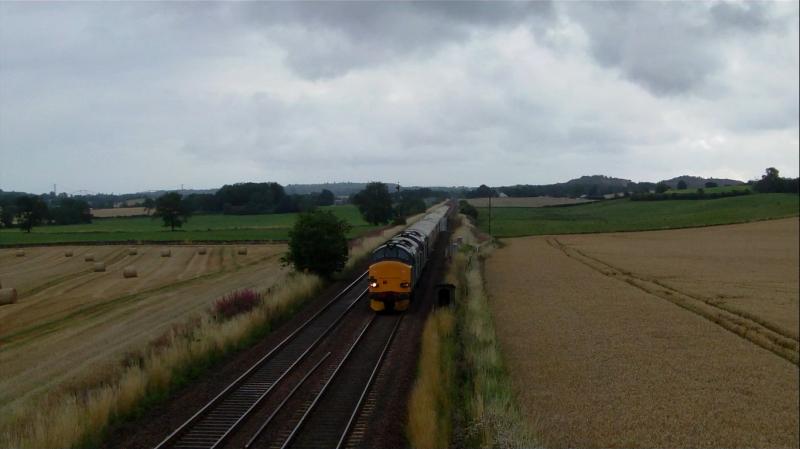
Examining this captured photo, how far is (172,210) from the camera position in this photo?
53.3 meters

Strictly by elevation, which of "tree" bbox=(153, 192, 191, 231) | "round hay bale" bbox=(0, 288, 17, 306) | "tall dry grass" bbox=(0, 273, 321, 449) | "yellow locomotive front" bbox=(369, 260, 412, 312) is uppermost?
"tree" bbox=(153, 192, 191, 231)

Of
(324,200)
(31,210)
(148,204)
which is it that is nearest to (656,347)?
(31,210)

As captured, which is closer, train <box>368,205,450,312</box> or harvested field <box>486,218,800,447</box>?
harvested field <box>486,218,800,447</box>

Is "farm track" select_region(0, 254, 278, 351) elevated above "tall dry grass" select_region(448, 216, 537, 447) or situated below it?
above

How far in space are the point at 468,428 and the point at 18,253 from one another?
46.4 ft

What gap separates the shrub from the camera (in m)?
23.2

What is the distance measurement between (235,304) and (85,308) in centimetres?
552

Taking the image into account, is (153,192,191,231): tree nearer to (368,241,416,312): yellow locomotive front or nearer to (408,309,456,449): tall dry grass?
(368,241,416,312): yellow locomotive front

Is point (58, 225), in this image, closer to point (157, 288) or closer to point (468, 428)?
point (157, 288)

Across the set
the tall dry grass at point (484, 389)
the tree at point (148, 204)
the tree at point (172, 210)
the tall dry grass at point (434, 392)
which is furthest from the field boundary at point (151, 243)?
the tall dry grass at point (484, 389)

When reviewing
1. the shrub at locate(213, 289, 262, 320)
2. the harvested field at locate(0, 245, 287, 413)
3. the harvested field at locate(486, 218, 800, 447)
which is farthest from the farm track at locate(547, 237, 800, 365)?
the harvested field at locate(0, 245, 287, 413)

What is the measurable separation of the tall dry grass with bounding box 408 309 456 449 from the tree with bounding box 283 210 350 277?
12.3 meters

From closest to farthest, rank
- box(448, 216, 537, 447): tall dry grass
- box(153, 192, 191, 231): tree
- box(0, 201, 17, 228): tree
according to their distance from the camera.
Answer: box(448, 216, 537, 447): tall dry grass → box(0, 201, 17, 228): tree → box(153, 192, 191, 231): tree

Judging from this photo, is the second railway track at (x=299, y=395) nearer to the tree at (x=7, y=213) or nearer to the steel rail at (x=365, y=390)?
the steel rail at (x=365, y=390)
